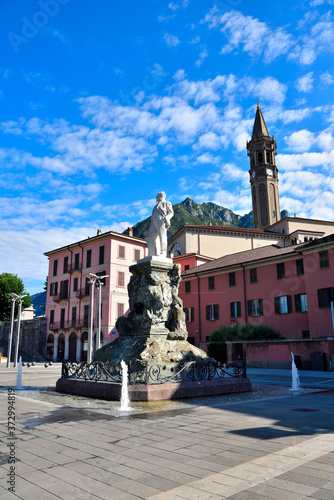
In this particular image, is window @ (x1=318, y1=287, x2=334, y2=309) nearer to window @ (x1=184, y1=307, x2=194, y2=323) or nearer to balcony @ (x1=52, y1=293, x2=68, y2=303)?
window @ (x1=184, y1=307, x2=194, y2=323)

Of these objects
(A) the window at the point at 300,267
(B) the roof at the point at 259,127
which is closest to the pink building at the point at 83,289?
(A) the window at the point at 300,267

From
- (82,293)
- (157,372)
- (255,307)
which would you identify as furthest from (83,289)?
(157,372)

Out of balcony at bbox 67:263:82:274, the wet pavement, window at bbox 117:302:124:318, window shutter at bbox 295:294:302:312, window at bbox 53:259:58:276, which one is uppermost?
window at bbox 53:259:58:276

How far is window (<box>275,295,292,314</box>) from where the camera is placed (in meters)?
31.9

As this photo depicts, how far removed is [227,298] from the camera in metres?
37.7

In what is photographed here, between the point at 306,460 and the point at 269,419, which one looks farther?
the point at 269,419

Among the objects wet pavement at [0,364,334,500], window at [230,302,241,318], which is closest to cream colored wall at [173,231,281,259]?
window at [230,302,241,318]

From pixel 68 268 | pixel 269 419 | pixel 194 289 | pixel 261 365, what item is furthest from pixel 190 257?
pixel 269 419

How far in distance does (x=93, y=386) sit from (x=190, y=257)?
124 ft

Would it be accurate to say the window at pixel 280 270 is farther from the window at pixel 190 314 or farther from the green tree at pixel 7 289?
the green tree at pixel 7 289

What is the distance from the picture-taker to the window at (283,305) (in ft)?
105

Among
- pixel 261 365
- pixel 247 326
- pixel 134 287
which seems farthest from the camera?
pixel 247 326

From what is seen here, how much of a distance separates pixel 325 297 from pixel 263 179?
57.3 m

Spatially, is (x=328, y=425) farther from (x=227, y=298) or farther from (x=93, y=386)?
(x=227, y=298)
